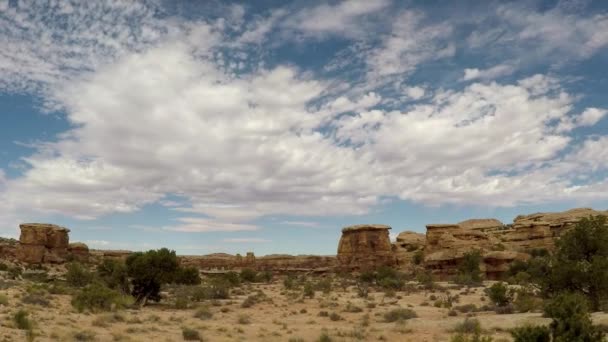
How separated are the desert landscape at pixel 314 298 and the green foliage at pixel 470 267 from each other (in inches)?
5.9

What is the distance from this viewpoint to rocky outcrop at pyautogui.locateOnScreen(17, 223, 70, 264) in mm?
65044

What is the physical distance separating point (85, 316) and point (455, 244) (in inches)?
1740

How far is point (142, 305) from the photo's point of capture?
90.4 ft

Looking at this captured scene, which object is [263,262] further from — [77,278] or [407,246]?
[77,278]

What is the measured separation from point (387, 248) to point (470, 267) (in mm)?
19105

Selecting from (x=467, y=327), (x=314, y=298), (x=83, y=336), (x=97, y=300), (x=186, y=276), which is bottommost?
(x=314, y=298)

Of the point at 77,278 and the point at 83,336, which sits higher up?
the point at 77,278

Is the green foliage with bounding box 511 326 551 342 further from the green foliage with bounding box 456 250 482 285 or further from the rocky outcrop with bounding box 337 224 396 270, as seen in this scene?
the rocky outcrop with bounding box 337 224 396 270

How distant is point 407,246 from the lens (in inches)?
2778

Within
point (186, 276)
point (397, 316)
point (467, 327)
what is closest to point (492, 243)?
point (186, 276)

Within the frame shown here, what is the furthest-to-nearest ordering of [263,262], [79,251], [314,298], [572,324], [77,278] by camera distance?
[263,262] → [79,251] → [77,278] → [314,298] → [572,324]

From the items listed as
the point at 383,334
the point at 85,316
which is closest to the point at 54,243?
the point at 85,316

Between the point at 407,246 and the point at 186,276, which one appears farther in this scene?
the point at 407,246

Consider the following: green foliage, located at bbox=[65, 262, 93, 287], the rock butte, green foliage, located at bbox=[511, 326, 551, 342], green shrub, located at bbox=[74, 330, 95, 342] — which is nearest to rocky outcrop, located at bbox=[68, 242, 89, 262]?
the rock butte
